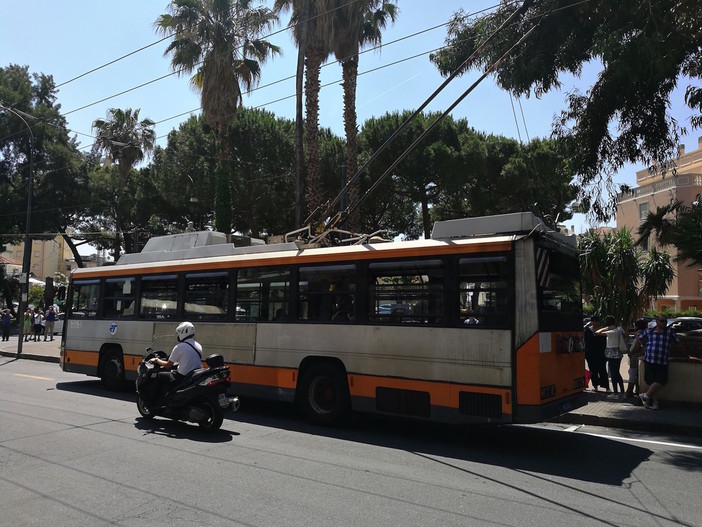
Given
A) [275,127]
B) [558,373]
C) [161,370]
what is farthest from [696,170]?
[161,370]

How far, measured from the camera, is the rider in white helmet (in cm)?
848

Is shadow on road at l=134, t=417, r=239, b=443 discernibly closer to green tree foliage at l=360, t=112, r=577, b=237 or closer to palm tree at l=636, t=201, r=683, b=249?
palm tree at l=636, t=201, r=683, b=249

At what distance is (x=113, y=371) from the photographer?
12398 mm

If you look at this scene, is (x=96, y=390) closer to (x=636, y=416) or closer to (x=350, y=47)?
(x=636, y=416)

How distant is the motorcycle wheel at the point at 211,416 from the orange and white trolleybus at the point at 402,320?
1.46 metres

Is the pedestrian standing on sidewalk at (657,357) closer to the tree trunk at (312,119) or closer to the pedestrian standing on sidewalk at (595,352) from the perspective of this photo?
the pedestrian standing on sidewalk at (595,352)

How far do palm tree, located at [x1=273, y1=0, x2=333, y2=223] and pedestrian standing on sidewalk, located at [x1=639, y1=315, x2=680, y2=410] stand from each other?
490 inches

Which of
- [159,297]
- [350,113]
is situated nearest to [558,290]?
[159,297]

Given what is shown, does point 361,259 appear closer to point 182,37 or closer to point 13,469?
point 13,469

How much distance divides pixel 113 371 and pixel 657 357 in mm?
11091

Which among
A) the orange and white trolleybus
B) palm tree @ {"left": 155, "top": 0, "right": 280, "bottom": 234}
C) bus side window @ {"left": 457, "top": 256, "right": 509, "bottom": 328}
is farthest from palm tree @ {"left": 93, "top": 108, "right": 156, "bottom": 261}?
bus side window @ {"left": 457, "top": 256, "right": 509, "bottom": 328}

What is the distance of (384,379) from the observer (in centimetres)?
835

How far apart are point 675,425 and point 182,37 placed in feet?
70.5

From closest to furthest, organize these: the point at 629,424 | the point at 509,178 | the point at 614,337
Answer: the point at 629,424 < the point at 614,337 < the point at 509,178
